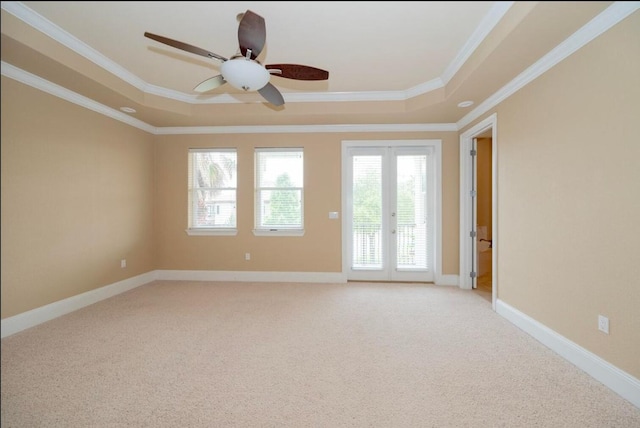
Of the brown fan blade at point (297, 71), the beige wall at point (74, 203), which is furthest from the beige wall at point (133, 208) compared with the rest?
the brown fan blade at point (297, 71)

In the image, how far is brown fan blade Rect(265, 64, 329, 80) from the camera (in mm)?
2175

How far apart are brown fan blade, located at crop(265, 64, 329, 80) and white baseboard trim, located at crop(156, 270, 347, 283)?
2926 millimetres

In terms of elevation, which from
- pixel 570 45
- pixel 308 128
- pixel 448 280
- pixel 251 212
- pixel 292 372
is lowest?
pixel 292 372

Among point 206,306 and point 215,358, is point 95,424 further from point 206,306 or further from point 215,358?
point 206,306

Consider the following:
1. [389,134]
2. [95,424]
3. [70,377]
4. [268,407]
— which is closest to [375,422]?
[268,407]

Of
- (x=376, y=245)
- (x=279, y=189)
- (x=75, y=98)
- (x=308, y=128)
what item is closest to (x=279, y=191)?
(x=279, y=189)

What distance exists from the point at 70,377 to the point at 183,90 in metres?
3.21

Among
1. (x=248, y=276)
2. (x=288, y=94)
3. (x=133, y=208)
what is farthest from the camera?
(x=248, y=276)

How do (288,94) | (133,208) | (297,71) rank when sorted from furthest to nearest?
(133,208) → (288,94) → (297,71)

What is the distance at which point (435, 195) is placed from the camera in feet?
13.8

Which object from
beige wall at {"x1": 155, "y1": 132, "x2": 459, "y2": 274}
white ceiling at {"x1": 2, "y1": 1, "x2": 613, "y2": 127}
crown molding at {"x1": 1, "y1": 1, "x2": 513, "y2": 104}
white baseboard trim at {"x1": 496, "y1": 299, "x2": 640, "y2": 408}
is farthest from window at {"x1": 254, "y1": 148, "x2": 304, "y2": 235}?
white baseboard trim at {"x1": 496, "y1": 299, "x2": 640, "y2": 408}

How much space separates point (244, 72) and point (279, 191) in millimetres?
2532

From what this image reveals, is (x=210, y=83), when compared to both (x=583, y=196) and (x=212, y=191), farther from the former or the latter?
(x=583, y=196)

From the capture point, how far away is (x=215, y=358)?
2.11 meters
